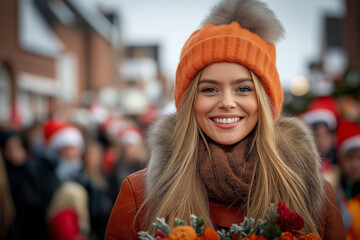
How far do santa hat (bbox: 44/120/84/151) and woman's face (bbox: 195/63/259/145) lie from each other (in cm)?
386

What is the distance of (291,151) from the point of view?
213 cm

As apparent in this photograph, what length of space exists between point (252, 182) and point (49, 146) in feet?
15.0

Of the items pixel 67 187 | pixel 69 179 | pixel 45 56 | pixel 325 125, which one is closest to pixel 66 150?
pixel 69 179

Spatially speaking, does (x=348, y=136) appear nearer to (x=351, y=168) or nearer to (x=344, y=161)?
(x=344, y=161)

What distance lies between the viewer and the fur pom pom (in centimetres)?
211

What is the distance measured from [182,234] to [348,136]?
145 inches

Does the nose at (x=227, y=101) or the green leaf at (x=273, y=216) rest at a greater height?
the nose at (x=227, y=101)

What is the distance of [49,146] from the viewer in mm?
5871

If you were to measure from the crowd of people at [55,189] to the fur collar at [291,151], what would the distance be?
254 cm

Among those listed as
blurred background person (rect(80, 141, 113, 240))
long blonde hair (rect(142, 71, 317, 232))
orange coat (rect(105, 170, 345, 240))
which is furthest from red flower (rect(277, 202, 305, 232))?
blurred background person (rect(80, 141, 113, 240))

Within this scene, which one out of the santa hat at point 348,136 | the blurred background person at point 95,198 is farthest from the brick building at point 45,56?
the santa hat at point 348,136

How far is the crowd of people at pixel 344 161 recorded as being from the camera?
335 centimetres

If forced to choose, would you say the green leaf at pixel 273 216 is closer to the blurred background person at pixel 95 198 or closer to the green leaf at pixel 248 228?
the green leaf at pixel 248 228

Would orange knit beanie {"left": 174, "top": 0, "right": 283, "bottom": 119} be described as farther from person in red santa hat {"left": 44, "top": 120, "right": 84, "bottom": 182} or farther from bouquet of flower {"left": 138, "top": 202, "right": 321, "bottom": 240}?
person in red santa hat {"left": 44, "top": 120, "right": 84, "bottom": 182}
